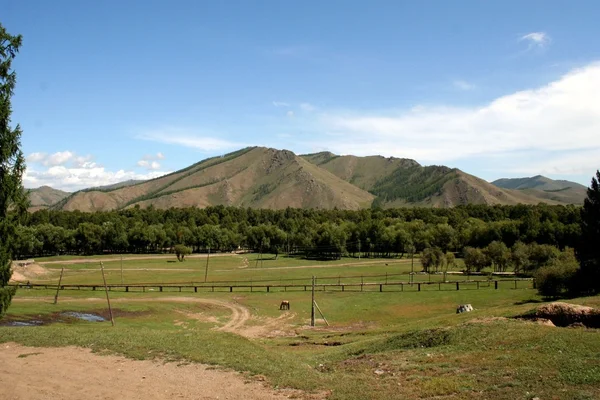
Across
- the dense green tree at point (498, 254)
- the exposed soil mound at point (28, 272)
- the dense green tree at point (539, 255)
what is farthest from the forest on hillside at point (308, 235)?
the dense green tree at point (539, 255)

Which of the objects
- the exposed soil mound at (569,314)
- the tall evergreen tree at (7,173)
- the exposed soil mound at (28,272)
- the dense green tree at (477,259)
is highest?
the tall evergreen tree at (7,173)

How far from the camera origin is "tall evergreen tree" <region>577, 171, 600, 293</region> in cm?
5353

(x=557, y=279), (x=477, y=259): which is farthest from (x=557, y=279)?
(x=477, y=259)

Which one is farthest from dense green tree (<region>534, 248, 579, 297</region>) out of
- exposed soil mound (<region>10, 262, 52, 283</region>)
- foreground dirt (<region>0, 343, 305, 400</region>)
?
exposed soil mound (<region>10, 262, 52, 283</region>)

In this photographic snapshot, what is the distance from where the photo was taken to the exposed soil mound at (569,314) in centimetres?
2278

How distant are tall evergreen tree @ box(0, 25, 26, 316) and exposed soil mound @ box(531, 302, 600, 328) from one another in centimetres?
2872

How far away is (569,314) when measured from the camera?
23.4 metres

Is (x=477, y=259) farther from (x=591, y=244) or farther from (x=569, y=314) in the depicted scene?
(x=569, y=314)

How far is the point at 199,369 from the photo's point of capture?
62.6ft

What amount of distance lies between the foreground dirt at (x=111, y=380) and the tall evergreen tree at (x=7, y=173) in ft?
15.1

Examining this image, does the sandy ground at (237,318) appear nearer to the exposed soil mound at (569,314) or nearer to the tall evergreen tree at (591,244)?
the exposed soil mound at (569,314)

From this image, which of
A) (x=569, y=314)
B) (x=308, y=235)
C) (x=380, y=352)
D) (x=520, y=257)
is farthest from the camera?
(x=308, y=235)

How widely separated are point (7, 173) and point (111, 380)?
501 inches

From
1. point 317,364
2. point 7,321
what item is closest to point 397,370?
point 317,364
